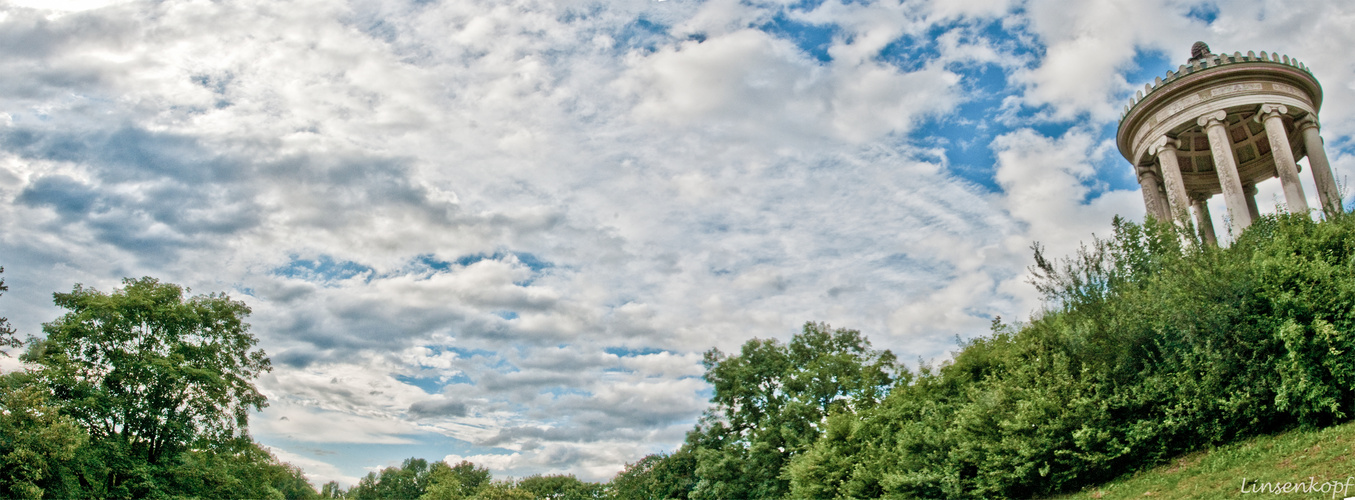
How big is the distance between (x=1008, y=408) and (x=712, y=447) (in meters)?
23.2

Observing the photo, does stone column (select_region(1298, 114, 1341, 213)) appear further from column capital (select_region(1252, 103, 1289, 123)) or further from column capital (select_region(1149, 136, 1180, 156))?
column capital (select_region(1149, 136, 1180, 156))

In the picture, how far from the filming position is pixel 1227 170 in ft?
87.3

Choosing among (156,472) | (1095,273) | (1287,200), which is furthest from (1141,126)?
(156,472)

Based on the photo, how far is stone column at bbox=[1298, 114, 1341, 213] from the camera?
25578 mm

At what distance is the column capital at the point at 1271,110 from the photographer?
88.7 ft

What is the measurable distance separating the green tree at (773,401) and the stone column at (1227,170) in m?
14.8

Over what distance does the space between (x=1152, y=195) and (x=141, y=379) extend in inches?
1730

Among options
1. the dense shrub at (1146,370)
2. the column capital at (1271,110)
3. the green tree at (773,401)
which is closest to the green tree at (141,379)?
the green tree at (773,401)

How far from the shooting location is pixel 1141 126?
99.0 ft

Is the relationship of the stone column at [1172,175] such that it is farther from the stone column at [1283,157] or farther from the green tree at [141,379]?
the green tree at [141,379]

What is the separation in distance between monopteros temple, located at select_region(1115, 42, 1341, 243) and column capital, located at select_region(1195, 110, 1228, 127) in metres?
0.03

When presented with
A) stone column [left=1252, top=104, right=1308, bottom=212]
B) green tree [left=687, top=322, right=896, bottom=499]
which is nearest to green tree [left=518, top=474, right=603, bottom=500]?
green tree [left=687, top=322, right=896, bottom=499]

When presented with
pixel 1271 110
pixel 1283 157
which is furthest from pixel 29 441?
pixel 1271 110

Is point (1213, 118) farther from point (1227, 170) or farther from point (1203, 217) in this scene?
point (1203, 217)
